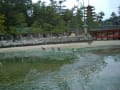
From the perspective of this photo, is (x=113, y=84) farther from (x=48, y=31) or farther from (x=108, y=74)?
(x=48, y=31)

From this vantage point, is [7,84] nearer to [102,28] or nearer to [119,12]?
[102,28]

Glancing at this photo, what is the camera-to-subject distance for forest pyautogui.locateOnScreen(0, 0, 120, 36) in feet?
212

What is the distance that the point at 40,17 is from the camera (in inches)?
2968

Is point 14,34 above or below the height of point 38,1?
below

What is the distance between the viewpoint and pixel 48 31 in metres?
72.4

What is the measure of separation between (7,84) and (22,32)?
4895 cm

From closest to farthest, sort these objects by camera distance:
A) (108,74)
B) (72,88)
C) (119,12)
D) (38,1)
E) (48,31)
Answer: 1. (72,88)
2. (108,74)
3. (48,31)
4. (38,1)
5. (119,12)

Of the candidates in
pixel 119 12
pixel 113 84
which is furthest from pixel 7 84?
pixel 119 12

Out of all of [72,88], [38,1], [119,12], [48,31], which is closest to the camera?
[72,88]

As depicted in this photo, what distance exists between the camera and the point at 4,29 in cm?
6175

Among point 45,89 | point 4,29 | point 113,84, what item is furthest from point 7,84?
point 4,29

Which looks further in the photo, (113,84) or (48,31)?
(48,31)

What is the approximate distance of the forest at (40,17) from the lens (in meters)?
64.7

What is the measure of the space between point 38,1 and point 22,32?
1667cm
